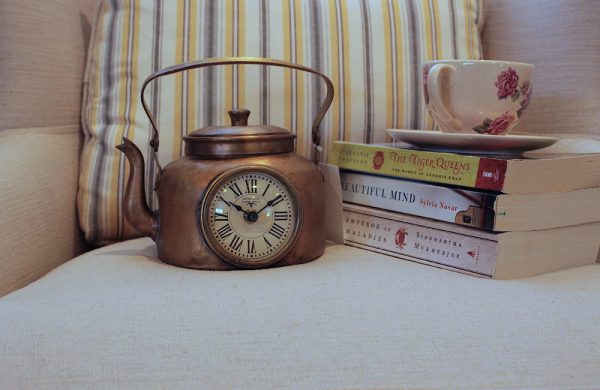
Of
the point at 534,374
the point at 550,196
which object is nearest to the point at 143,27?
the point at 550,196

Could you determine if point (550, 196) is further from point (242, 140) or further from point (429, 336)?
point (242, 140)

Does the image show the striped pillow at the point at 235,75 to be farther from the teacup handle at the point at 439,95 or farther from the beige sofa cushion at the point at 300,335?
the beige sofa cushion at the point at 300,335

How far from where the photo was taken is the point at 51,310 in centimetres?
62

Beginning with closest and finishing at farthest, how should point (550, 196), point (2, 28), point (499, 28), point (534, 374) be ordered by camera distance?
point (534, 374) < point (550, 196) < point (2, 28) < point (499, 28)

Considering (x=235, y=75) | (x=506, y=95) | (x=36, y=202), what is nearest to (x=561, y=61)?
(x=506, y=95)

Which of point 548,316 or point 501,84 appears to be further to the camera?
point 501,84

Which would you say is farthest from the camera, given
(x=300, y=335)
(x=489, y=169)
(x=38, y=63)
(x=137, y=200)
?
(x=38, y=63)

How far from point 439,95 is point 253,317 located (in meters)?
0.42

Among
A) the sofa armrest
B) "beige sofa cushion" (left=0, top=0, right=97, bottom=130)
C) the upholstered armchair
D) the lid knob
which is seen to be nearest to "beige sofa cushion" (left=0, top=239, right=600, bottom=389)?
the upholstered armchair

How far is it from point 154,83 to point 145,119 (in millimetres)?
58

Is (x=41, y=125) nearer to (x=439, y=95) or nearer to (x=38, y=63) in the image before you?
(x=38, y=63)

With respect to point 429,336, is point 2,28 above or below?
above

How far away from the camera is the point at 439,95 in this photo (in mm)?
842

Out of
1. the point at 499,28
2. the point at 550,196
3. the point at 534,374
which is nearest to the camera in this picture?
the point at 534,374
